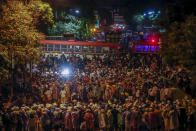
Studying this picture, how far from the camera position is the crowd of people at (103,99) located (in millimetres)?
12217

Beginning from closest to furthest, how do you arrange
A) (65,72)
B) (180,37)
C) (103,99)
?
(180,37)
(103,99)
(65,72)

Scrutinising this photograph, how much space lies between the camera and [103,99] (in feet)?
56.8

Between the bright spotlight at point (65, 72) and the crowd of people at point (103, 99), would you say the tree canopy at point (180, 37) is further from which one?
the bright spotlight at point (65, 72)

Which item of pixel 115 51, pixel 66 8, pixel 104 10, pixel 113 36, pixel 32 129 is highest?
pixel 104 10

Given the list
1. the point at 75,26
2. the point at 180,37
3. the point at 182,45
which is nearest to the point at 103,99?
the point at 180,37

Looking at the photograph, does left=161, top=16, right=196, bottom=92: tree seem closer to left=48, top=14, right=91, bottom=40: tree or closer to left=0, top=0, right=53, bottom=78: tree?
left=0, top=0, right=53, bottom=78: tree

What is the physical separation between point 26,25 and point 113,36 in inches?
749

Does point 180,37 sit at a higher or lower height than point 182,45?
higher

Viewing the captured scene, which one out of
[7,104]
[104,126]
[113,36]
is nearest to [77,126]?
[104,126]

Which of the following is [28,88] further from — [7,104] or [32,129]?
[32,129]

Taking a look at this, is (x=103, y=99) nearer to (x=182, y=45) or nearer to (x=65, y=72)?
(x=65, y=72)

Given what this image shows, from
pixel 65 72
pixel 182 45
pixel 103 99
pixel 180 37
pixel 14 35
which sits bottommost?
pixel 103 99

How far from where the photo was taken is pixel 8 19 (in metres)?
14.8

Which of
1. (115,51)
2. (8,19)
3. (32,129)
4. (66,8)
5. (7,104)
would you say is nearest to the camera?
(32,129)
